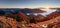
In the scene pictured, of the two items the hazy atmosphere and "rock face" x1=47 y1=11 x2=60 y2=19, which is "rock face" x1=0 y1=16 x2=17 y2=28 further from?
"rock face" x1=47 y1=11 x2=60 y2=19

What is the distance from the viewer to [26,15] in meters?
2.60

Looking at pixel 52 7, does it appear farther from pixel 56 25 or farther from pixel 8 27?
pixel 8 27

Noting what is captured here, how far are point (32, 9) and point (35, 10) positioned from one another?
0.07 metres

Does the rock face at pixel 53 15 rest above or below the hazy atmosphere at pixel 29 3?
below

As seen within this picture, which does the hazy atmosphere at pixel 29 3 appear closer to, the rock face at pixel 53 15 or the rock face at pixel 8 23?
the rock face at pixel 53 15

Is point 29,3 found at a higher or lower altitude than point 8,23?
higher

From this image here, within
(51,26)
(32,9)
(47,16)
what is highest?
(32,9)

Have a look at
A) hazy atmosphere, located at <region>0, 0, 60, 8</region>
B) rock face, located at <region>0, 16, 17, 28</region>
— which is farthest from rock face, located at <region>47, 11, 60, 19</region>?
rock face, located at <region>0, 16, 17, 28</region>

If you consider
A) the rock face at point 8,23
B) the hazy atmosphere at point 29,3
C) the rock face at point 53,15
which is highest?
the hazy atmosphere at point 29,3

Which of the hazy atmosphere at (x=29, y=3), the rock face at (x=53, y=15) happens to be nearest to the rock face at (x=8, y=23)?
the hazy atmosphere at (x=29, y=3)

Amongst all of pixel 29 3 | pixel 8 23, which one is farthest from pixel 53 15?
pixel 8 23

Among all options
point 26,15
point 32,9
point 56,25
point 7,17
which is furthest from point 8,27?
point 56,25

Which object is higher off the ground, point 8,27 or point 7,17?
point 7,17

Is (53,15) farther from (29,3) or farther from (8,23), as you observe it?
(8,23)
